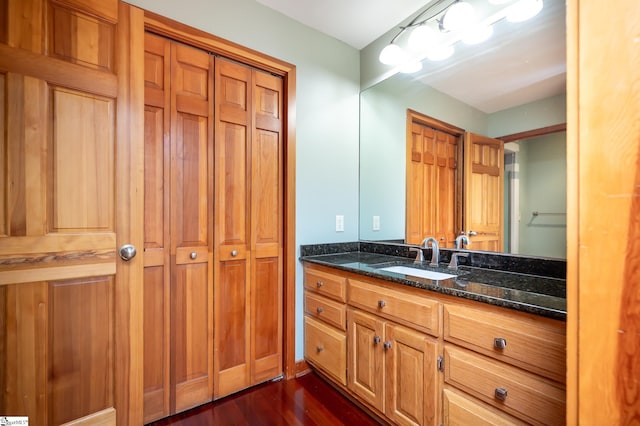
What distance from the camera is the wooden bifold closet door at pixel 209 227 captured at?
60.7 inches

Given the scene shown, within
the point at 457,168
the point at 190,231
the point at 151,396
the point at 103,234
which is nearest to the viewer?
the point at 103,234

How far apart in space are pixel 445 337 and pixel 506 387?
0.25 metres

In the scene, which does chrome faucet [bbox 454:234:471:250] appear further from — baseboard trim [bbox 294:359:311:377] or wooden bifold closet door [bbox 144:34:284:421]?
baseboard trim [bbox 294:359:311:377]

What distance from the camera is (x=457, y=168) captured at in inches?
73.2

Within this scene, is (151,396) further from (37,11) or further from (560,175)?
(560,175)

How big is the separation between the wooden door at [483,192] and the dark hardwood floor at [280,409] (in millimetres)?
1226

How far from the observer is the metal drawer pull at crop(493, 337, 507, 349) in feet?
3.27

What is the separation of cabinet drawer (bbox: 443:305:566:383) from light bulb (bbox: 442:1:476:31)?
161 cm

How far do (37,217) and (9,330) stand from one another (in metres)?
0.45

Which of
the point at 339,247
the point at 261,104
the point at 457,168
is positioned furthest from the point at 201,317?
the point at 457,168

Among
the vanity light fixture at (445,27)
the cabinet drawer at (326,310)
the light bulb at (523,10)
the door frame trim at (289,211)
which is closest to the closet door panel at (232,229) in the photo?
the door frame trim at (289,211)

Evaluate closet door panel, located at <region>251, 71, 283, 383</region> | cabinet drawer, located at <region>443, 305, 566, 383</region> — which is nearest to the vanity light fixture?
closet door panel, located at <region>251, 71, 283, 383</region>

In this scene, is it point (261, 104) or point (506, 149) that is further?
point (261, 104)

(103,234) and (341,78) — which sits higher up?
(341,78)
